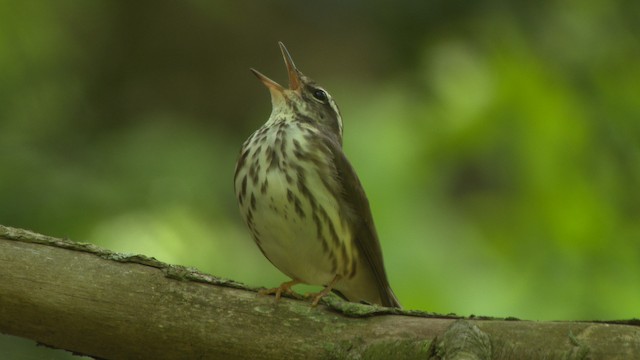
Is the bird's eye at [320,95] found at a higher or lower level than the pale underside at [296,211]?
higher

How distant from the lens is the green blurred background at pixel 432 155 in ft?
13.9

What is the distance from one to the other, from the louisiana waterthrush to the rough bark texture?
917mm

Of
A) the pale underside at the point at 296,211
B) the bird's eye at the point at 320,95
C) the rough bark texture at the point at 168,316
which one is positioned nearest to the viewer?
the rough bark texture at the point at 168,316

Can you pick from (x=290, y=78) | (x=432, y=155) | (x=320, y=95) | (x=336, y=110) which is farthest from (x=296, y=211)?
(x=290, y=78)

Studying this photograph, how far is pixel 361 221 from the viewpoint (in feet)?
15.1

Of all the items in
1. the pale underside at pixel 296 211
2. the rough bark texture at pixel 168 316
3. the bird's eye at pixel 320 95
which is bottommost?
the rough bark texture at pixel 168 316

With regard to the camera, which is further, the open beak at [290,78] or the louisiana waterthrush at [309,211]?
the open beak at [290,78]

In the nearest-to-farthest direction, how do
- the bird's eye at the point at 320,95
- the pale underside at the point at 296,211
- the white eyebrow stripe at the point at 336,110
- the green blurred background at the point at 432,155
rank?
the green blurred background at the point at 432,155 < the pale underside at the point at 296,211 < the white eyebrow stripe at the point at 336,110 < the bird's eye at the point at 320,95

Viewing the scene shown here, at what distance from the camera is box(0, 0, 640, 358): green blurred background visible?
425 cm

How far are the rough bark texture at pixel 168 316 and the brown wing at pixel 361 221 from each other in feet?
3.67

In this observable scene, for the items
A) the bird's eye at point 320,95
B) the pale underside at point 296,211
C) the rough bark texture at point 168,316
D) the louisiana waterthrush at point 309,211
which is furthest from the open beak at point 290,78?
the rough bark texture at point 168,316

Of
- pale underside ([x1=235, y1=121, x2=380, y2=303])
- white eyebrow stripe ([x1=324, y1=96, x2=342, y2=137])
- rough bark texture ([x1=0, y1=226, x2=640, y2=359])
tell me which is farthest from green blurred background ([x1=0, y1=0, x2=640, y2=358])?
rough bark texture ([x1=0, y1=226, x2=640, y2=359])

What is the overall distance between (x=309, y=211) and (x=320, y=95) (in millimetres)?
980

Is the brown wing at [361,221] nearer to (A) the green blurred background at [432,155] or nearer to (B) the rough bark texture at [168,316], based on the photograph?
(A) the green blurred background at [432,155]
